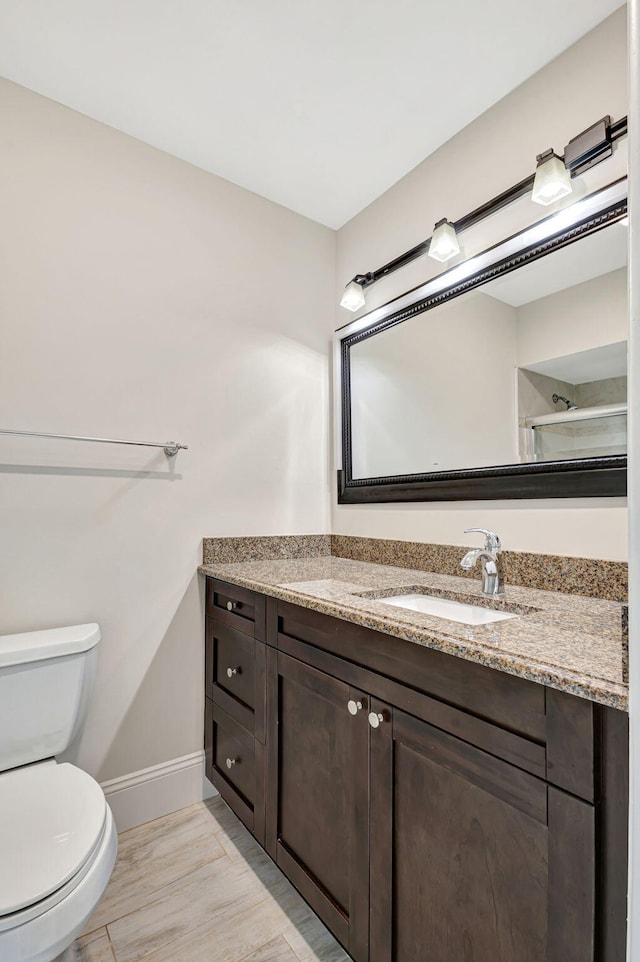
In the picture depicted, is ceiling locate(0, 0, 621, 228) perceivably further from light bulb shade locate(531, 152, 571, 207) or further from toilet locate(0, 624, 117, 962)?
toilet locate(0, 624, 117, 962)

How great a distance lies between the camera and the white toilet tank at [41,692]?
1.29m

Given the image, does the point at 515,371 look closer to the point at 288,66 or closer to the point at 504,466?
the point at 504,466

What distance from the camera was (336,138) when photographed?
5.80 feet

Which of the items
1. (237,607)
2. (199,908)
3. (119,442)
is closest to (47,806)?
(199,908)

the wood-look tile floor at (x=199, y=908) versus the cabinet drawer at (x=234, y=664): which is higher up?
the cabinet drawer at (x=234, y=664)

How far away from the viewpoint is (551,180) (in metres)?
1.31

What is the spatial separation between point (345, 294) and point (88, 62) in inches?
45.3

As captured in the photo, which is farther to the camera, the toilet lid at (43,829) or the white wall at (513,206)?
the white wall at (513,206)

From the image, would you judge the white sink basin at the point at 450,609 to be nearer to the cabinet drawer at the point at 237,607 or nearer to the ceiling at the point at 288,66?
the cabinet drawer at the point at 237,607

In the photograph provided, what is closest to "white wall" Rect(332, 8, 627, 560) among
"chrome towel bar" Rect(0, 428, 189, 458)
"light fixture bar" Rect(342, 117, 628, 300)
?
"light fixture bar" Rect(342, 117, 628, 300)

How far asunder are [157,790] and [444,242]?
7.25 ft

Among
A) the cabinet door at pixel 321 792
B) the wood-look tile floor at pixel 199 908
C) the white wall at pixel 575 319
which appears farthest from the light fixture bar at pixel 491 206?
the wood-look tile floor at pixel 199 908

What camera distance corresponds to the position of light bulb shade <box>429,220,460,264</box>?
5.32 feet

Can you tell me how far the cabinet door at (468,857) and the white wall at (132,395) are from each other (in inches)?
41.5
